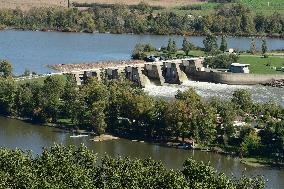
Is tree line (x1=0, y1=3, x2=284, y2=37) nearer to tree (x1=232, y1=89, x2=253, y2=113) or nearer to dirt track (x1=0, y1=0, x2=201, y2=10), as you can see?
dirt track (x1=0, y1=0, x2=201, y2=10)

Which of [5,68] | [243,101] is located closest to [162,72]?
[5,68]

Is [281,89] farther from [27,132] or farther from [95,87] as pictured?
[27,132]

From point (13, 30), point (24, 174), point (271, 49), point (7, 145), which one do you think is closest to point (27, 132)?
point (7, 145)

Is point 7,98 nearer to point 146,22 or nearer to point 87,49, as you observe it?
point 87,49

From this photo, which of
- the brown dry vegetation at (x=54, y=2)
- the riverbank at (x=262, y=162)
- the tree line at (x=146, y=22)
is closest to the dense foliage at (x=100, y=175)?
the riverbank at (x=262, y=162)

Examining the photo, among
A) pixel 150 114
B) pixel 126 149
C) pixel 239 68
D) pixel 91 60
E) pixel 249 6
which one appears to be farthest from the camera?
pixel 249 6

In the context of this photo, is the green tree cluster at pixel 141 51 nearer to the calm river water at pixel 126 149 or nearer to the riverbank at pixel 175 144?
the riverbank at pixel 175 144

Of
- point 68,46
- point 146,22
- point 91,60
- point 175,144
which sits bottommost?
point 175,144
